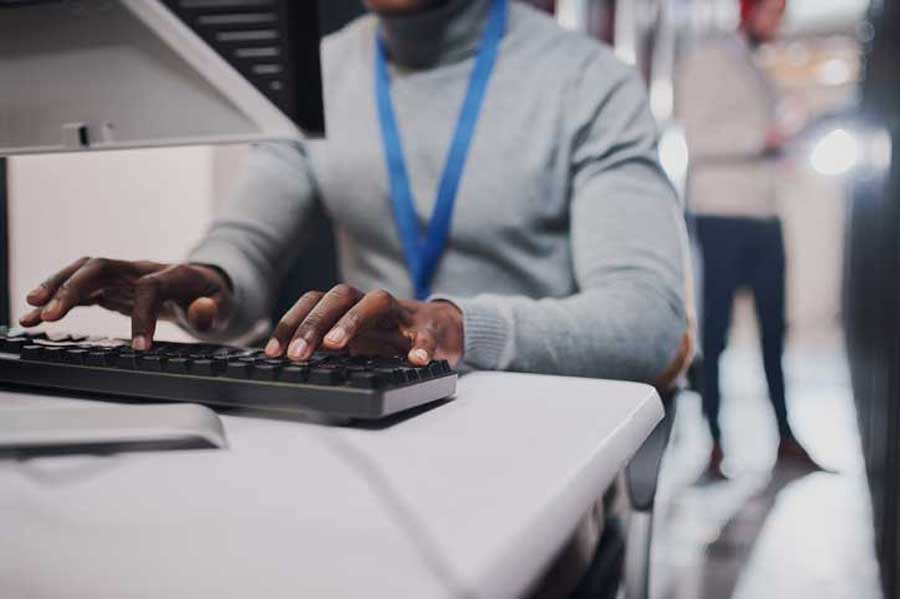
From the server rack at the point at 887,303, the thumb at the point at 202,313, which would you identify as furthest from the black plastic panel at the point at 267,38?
the server rack at the point at 887,303

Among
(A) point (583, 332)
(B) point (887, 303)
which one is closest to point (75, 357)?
(A) point (583, 332)

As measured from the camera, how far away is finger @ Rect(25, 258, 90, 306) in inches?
21.4

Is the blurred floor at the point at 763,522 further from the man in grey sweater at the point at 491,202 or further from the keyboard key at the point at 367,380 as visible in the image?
the keyboard key at the point at 367,380

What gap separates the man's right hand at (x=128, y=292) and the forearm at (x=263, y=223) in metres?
0.17

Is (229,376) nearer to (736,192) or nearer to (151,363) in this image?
(151,363)

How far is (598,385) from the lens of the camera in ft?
1.54

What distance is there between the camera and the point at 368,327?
0.48 metres

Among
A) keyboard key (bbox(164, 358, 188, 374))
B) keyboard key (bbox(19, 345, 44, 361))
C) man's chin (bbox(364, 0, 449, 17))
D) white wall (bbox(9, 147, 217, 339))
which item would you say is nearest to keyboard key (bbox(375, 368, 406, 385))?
keyboard key (bbox(164, 358, 188, 374))

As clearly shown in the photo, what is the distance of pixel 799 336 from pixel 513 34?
17.2 feet

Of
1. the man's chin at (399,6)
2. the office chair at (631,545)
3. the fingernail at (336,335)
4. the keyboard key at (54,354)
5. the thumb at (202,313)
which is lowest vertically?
the office chair at (631,545)

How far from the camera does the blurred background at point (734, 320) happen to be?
2.39ft

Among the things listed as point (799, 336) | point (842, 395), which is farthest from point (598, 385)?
point (799, 336)

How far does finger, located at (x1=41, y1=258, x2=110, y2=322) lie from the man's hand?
18 cm

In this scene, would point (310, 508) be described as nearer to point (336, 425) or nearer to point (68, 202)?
point (336, 425)
